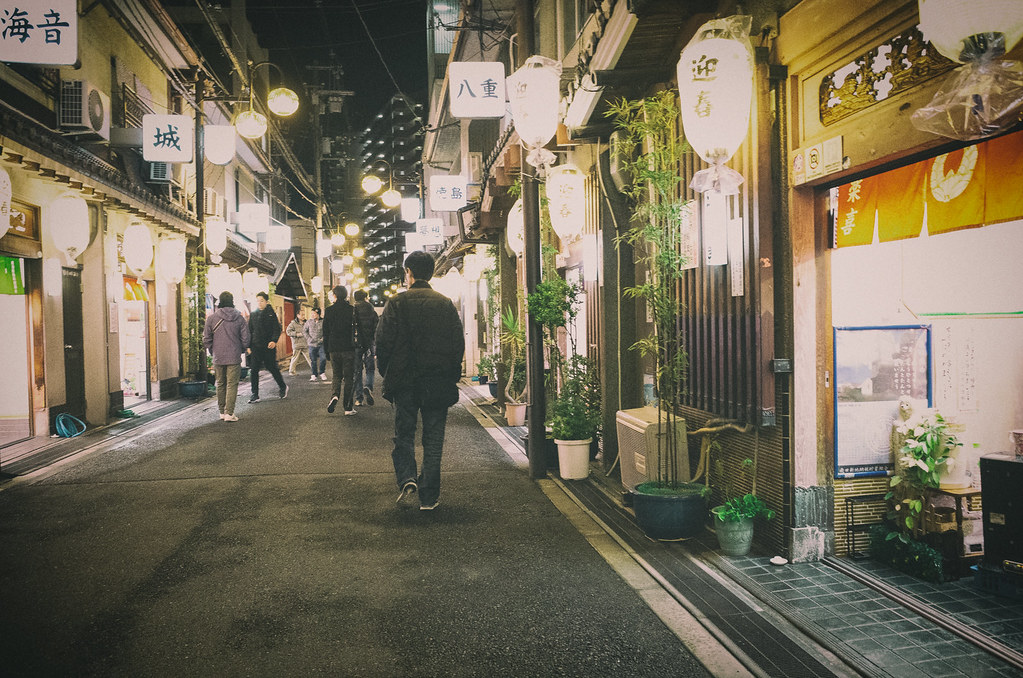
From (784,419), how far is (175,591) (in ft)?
16.7

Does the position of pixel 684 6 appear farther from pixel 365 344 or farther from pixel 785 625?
pixel 365 344

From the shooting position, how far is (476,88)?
13.1 metres

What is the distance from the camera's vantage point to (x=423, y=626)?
4.37m

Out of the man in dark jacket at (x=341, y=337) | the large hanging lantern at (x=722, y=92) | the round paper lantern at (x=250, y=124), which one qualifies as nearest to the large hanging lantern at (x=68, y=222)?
the man in dark jacket at (x=341, y=337)

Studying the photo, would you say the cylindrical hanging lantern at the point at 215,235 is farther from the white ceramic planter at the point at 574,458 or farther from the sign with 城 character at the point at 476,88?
the white ceramic planter at the point at 574,458

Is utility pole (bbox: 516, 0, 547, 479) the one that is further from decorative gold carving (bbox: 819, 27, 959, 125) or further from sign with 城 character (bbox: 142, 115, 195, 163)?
sign with 城 character (bbox: 142, 115, 195, 163)

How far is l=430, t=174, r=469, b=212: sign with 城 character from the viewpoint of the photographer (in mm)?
22500

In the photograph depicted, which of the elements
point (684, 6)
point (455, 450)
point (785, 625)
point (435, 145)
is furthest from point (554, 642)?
point (435, 145)

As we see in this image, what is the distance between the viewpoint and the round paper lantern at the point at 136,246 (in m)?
14.6

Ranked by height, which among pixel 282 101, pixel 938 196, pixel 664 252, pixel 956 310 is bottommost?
pixel 956 310

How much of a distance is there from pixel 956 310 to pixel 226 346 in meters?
12.8

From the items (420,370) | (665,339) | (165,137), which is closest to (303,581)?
(420,370)

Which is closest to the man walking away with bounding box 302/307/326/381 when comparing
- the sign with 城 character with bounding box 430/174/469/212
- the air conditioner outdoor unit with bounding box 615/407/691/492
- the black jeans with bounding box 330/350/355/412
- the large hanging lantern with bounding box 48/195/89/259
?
the sign with 城 character with bounding box 430/174/469/212

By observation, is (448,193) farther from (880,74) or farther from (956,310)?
(880,74)
